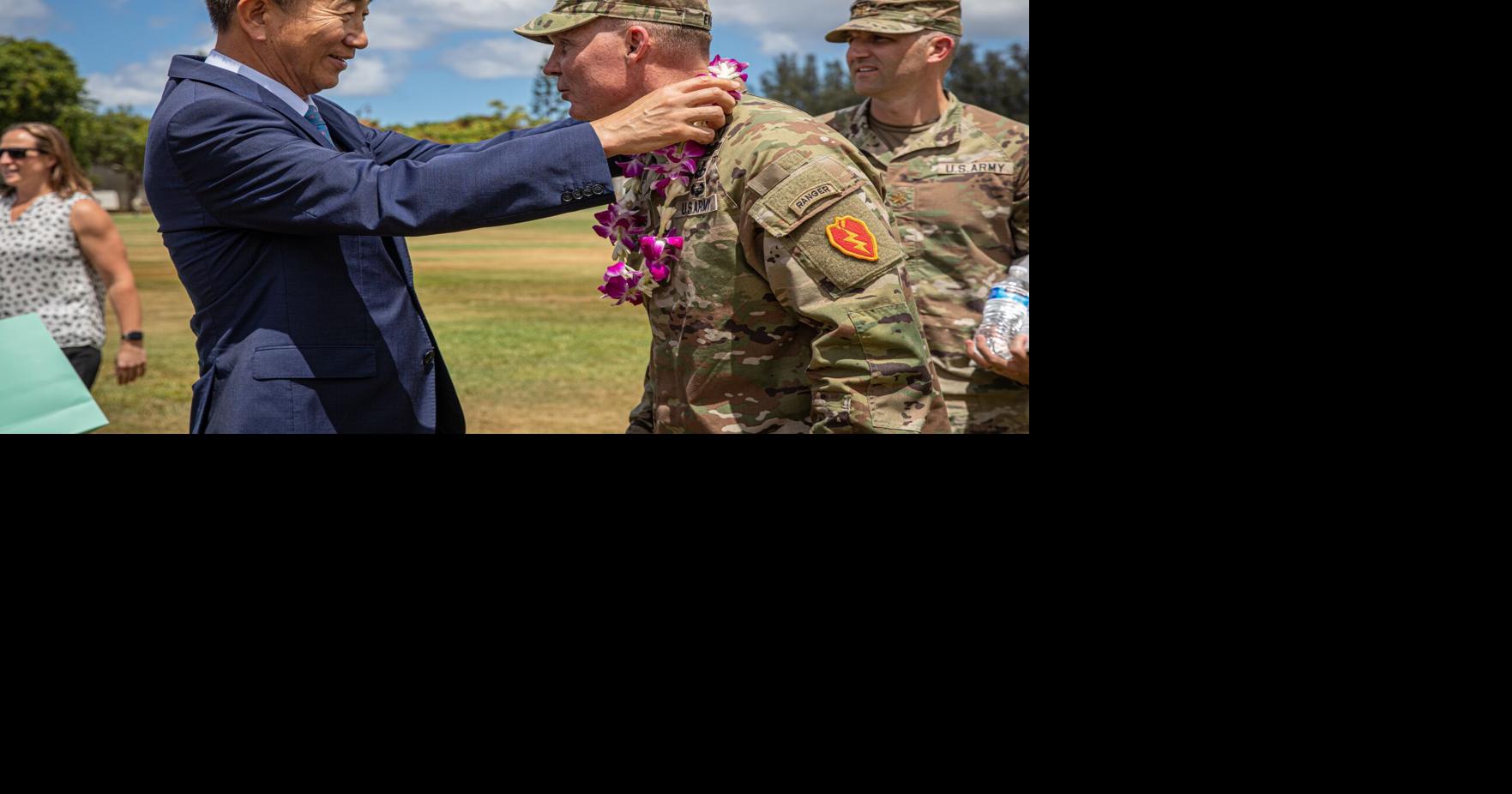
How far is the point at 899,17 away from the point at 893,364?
83.8 inches

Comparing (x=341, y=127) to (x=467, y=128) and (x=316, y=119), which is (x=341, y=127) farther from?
(x=467, y=128)

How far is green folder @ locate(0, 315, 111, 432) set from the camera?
8.54 ft

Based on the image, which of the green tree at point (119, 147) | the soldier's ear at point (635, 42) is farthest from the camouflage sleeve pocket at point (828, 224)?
the green tree at point (119, 147)

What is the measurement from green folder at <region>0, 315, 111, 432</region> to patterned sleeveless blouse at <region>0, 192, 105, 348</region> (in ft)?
7.53

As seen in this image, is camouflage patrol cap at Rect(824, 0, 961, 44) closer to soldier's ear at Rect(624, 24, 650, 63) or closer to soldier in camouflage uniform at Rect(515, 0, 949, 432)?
soldier in camouflage uniform at Rect(515, 0, 949, 432)

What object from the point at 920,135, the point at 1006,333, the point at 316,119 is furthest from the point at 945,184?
the point at 316,119

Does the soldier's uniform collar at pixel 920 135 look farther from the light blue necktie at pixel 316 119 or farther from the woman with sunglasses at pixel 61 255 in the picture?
the woman with sunglasses at pixel 61 255

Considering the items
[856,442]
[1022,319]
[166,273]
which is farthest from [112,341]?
[856,442]

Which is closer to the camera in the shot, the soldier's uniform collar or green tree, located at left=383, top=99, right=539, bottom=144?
the soldier's uniform collar

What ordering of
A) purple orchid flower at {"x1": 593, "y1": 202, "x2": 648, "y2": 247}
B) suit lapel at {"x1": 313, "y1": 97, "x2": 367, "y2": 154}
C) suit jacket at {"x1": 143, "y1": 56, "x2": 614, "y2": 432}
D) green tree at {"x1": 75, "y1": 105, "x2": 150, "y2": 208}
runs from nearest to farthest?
1. suit jacket at {"x1": 143, "y1": 56, "x2": 614, "y2": 432}
2. suit lapel at {"x1": 313, "y1": 97, "x2": 367, "y2": 154}
3. purple orchid flower at {"x1": 593, "y1": 202, "x2": 648, "y2": 247}
4. green tree at {"x1": 75, "y1": 105, "x2": 150, "y2": 208}

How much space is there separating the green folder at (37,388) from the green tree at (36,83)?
34832mm

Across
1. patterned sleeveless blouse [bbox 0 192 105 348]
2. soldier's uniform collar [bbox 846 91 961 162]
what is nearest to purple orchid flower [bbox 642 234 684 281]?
soldier's uniform collar [bbox 846 91 961 162]

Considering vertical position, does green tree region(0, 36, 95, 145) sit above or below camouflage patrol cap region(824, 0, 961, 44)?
above

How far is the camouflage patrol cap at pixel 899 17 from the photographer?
382cm
